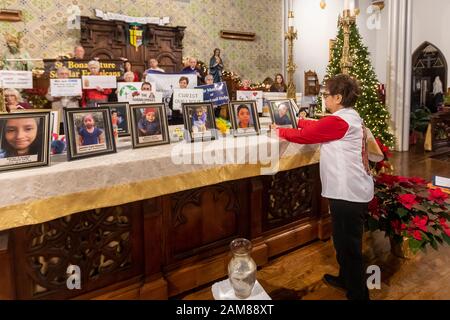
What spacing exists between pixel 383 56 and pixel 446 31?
1.49m

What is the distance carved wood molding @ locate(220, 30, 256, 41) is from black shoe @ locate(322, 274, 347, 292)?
7.38m

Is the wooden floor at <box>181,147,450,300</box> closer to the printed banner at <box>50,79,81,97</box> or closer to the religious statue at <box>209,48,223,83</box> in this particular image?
the printed banner at <box>50,79,81,97</box>

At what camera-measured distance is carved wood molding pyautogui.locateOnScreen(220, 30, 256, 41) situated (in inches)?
345

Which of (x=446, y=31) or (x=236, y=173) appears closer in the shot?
(x=236, y=173)

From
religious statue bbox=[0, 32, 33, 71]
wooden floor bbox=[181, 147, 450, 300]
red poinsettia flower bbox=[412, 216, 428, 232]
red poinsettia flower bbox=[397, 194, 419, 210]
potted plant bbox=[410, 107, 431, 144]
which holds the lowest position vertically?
wooden floor bbox=[181, 147, 450, 300]

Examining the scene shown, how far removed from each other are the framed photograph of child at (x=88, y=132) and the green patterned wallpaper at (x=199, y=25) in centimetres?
570

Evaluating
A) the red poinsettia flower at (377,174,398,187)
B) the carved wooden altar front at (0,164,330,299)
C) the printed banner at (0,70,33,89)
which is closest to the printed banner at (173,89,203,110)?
the carved wooden altar front at (0,164,330,299)

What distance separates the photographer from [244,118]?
2607 mm

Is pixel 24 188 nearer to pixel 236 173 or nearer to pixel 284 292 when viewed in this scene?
pixel 236 173

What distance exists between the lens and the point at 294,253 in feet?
9.68

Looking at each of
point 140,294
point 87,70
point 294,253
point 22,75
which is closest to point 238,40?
point 87,70

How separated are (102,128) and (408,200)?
86.4 inches

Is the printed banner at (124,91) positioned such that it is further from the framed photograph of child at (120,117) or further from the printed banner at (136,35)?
the printed banner at (136,35)

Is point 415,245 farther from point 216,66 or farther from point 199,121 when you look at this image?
point 216,66
